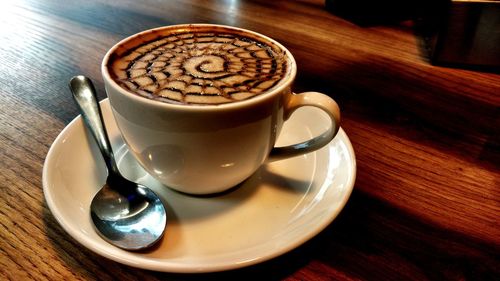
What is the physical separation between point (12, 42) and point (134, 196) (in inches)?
24.8

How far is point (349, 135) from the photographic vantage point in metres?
0.63

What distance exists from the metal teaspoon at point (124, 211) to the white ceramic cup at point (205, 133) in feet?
0.11

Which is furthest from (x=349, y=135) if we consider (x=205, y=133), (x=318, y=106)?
(x=205, y=133)

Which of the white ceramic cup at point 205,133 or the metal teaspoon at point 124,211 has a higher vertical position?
the white ceramic cup at point 205,133

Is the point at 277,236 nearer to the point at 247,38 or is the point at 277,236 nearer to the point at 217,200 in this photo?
the point at 217,200

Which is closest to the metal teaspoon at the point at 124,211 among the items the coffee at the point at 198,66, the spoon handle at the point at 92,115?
the spoon handle at the point at 92,115

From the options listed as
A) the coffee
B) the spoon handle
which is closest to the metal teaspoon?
the spoon handle

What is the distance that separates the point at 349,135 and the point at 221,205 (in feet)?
0.84

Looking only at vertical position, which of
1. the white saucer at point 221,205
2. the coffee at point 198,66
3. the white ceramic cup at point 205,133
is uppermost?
the coffee at point 198,66

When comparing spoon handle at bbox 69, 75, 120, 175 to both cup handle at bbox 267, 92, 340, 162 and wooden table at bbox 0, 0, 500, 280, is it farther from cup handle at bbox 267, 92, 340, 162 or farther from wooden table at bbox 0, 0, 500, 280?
cup handle at bbox 267, 92, 340, 162

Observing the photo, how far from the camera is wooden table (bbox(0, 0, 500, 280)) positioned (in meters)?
0.41

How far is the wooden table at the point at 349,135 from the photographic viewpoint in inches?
16.0

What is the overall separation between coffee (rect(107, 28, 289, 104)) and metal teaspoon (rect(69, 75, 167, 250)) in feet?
0.40

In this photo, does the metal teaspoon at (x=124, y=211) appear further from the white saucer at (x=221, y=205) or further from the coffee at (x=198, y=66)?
the coffee at (x=198, y=66)
